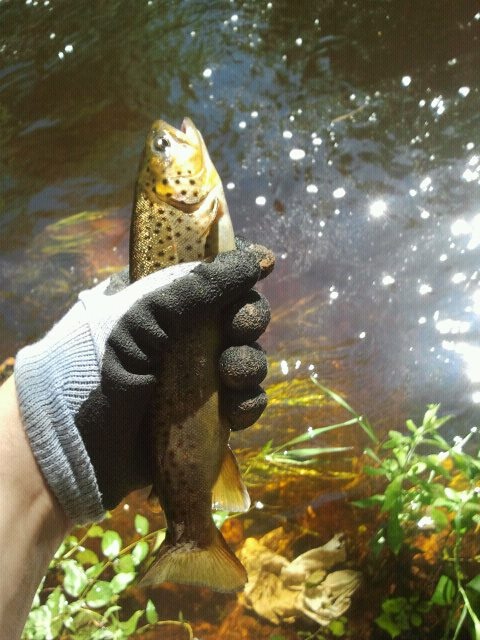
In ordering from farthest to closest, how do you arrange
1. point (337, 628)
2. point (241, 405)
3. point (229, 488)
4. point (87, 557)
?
point (87, 557) < point (337, 628) < point (229, 488) < point (241, 405)

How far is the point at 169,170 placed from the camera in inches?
90.9

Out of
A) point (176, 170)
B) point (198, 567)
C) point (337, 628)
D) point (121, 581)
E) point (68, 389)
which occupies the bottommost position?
point (337, 628)

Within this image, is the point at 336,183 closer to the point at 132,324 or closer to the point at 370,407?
the point at 370,407

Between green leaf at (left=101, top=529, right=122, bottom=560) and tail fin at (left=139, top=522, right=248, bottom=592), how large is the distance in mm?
980

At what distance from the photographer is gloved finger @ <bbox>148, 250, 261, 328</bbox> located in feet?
6.52

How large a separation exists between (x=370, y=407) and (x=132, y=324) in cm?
180

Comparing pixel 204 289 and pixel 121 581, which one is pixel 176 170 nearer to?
pixel 204 289

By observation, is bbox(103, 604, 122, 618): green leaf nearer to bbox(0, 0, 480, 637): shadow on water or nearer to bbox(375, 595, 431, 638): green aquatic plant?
bbox(0, 0, 480, 637): shadow on water

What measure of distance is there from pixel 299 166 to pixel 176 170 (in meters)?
2.42

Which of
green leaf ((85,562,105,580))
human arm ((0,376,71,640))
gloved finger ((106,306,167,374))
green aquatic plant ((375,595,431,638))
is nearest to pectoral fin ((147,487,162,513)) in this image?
human arm ((0,376,71,640))

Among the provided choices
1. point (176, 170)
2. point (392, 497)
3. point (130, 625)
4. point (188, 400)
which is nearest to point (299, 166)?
point (176, 170)

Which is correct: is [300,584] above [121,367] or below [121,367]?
below

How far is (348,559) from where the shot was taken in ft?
9.49

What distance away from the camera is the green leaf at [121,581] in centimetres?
294
